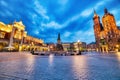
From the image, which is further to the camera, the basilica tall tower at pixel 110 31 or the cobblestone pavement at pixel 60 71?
the basilica tall tower at pixel 110 31

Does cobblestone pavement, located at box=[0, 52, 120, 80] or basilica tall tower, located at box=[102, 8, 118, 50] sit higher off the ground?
basilica tall tower, located at box=[102, 8, 118, 50]

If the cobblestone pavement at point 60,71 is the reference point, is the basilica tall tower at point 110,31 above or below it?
above

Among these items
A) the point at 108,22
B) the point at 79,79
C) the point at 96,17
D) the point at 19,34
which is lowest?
the point at 79,79

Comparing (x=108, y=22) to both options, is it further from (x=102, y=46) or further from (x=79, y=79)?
(x=79, y=79)

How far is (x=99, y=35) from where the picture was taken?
128125 mm

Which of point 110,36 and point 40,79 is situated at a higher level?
point 110,36

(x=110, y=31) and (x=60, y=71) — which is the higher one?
(x=110, y=31)

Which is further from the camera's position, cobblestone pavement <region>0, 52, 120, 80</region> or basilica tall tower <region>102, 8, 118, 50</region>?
basilica tall tower <region>102, 8, 118, 50</region>

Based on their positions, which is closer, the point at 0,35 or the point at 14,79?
the point at 14,79

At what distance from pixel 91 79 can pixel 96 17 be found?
146 metres

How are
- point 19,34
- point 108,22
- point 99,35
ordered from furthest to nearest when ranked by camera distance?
point 99,35
point 108,22
point 19,34

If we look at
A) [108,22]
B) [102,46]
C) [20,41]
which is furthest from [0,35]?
[108,22]

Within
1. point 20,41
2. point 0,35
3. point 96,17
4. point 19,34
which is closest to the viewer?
point 0,35

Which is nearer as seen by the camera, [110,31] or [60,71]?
[60,71]
